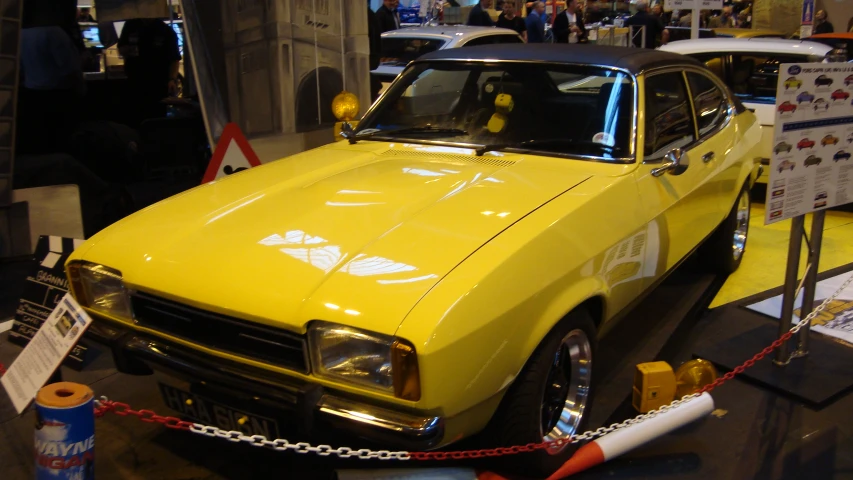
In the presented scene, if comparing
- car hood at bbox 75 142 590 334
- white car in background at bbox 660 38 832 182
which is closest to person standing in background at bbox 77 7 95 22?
white car in background at bbox 660 38 832 182

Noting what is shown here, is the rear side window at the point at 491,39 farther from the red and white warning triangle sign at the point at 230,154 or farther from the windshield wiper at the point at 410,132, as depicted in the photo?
the windshield wiper at the point at 410,132

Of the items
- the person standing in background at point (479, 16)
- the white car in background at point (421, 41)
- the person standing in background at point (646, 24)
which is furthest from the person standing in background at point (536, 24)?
the white car in background at point (421, 41)

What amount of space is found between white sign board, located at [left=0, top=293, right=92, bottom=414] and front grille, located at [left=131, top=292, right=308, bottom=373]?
28cm

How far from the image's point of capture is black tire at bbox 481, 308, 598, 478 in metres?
2.55

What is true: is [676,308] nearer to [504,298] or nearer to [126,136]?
[504,298]

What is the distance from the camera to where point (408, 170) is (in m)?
3.37

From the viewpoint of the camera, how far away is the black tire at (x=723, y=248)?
480 cm

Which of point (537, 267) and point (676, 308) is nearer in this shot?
point (537, 267)

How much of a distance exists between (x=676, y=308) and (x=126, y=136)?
5285 mm

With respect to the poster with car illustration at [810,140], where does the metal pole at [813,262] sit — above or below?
below

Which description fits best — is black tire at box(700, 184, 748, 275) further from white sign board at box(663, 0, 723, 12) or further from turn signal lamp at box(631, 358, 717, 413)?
white sign board at box(663, 0, 723, 12)

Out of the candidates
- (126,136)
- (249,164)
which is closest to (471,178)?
(249,164)

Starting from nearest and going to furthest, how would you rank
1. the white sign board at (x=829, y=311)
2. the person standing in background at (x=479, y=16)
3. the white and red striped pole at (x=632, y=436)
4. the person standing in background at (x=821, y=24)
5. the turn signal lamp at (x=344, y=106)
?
the white and red striped pole at (x=632, y=436)
the white sign board at (x=829, y=311)
the turn signal lamp at (x=344, y=106)
the person standing in background at (x=479, y=16)
the person standing in background at (x=821, y=24)

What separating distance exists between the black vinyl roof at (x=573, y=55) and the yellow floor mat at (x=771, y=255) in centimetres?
167
